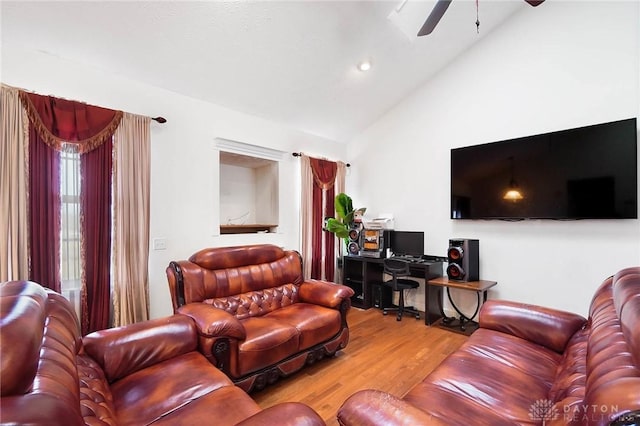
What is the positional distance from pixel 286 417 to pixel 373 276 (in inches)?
133

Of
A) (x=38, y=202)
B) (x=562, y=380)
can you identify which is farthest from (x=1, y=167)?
(x=562, y=380)

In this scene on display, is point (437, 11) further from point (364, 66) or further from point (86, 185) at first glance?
point (86, 185)

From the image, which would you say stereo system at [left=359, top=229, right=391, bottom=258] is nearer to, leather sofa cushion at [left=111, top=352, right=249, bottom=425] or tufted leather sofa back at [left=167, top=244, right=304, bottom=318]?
tufted leather sofa back at [left=167, top=244, right=304, bottom=318]

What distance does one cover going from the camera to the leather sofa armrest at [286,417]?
1002mm

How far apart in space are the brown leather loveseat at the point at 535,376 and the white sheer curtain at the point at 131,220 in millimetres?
2362

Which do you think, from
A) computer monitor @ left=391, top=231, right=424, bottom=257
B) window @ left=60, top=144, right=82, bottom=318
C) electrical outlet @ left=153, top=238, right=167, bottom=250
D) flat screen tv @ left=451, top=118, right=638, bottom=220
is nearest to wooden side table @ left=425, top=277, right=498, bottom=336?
computer monitor @ left=391, top=231, right=424, bottom=257

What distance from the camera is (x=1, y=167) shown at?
2061mm

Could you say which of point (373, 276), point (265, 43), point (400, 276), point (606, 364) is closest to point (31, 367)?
point (606, 364)

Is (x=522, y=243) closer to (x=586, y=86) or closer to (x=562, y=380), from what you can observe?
(x=586, y=86)

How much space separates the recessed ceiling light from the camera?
3.34 m

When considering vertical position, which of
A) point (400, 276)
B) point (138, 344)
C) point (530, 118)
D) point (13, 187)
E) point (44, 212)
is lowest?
point (400, 276)

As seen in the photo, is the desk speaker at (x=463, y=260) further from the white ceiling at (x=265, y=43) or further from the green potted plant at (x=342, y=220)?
the white ceiling at (x=265, y=43)

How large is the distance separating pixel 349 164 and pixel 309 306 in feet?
9.43

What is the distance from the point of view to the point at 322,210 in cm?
447
